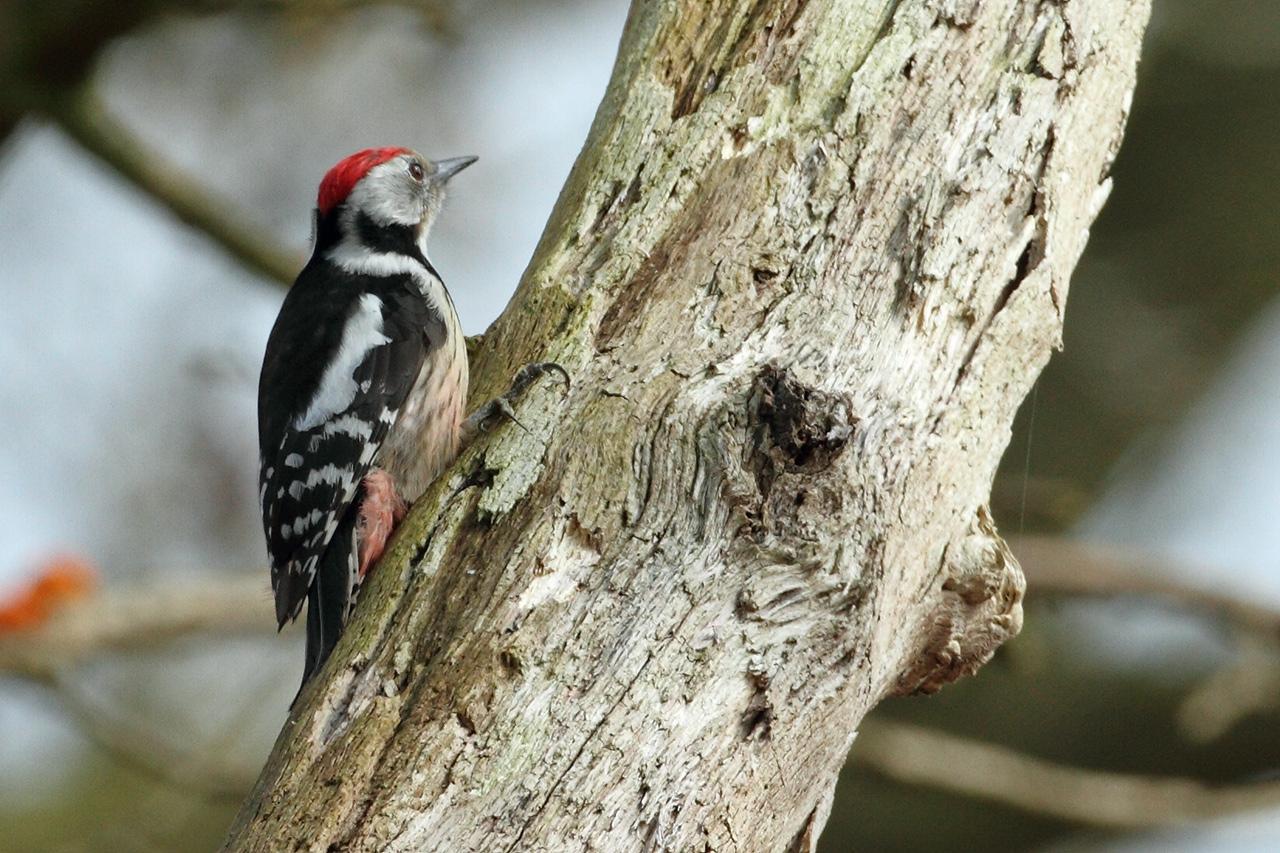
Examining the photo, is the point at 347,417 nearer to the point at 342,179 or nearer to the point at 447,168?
the point at 342,179

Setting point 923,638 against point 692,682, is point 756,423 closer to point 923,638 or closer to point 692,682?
point 692,682

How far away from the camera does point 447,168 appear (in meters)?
5.18

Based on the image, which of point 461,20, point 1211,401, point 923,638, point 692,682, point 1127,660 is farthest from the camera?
point 1211,401

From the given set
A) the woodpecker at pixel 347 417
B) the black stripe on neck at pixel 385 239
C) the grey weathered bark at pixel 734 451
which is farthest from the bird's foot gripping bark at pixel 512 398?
the black stripe on neck at pixel 385 239

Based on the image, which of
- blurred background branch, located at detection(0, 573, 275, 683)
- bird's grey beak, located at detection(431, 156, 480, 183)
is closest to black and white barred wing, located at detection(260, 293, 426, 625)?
blurred background branch, located at detection(0, 573, 275, 683)

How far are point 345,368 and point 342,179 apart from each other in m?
1.14

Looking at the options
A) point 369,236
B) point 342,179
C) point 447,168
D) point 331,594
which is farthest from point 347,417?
point 447,168

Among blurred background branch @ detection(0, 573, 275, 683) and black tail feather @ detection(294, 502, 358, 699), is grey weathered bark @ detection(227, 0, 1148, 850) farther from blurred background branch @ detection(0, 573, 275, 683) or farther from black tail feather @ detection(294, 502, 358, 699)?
blurred background branch @ detection(0, 573, 275, 683)

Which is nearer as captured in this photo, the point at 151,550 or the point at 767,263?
the point at 767,263

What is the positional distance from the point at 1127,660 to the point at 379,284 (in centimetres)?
379

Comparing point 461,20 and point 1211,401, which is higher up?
point 1211,401

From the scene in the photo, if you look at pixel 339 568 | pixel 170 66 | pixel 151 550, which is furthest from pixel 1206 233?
pixel 151 550

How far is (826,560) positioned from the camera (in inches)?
96.3

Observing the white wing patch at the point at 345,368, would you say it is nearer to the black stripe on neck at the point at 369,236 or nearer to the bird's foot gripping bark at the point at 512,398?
the black stripe on neck at the point at 369,236
